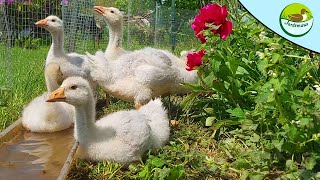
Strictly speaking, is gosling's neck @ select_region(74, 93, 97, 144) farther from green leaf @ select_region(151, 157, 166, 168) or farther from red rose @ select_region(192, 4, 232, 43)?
red rose @ select_region(192, 4, 232, 43)

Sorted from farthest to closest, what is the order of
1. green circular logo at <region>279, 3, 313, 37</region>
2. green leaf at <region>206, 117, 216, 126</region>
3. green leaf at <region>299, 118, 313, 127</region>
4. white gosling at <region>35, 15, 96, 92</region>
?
white gosling at <region>35, 15, 96, 92</region> → green leaf at <region>206, 117, 216, 126</region> → green leaf at <region>299, 118, 313, 127</region> → green circular logo at <region>279, 3, 313, 37</region>

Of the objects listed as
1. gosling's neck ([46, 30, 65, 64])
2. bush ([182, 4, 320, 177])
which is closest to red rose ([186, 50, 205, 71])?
bush ([182, 4, 320, 177])

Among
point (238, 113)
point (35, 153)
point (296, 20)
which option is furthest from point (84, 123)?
point (296, 20)

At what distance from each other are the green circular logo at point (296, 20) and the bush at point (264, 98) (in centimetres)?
70

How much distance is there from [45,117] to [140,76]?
88cm

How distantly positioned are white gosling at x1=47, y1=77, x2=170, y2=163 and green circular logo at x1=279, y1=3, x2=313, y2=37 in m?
1.45

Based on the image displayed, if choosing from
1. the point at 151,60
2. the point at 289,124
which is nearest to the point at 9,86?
the point at 151,60

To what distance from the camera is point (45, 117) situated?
4.11 metres

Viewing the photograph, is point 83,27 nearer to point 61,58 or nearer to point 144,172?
point 61,58

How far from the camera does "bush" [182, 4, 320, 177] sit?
304cm

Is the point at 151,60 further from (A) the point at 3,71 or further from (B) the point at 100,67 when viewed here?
(A) the point at 3,71

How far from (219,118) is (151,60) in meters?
0.78

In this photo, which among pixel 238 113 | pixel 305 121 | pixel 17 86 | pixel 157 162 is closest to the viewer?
pixel 305 121

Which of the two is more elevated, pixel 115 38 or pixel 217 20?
pixel 217 20
